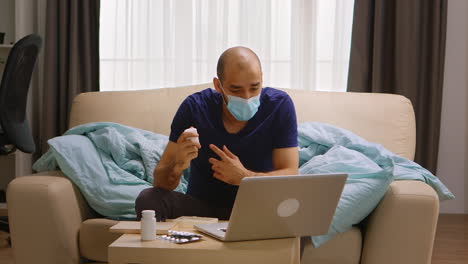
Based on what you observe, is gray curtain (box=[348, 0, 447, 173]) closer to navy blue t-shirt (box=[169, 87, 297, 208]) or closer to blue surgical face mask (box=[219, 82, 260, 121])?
navy blue t-shirt (box=[169, 87, 297, 208])

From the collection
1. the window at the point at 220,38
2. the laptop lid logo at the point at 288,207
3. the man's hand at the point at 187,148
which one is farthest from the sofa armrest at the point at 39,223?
the window at the point at 220,38

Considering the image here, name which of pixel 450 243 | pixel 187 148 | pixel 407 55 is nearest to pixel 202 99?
pixel 187 148

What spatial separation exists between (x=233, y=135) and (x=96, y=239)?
0.61m

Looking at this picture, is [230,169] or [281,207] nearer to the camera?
[281,207]

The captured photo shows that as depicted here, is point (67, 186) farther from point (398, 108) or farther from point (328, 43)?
point (328, 43)

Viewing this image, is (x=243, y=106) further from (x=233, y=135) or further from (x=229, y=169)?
(x=229, y=169)

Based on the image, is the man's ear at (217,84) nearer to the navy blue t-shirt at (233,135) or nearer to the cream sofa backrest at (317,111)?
the navy blue t-shirt at (233,135)

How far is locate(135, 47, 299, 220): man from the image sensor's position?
2197mm

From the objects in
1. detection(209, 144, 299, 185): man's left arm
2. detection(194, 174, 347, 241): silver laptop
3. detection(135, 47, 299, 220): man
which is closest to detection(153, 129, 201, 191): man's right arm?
detection(135, 47, 299, 220): man

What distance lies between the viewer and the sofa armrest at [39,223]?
2.34m

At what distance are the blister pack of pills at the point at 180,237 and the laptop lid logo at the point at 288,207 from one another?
220mm

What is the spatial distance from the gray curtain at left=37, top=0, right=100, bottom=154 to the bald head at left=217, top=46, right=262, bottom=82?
225 centimetres

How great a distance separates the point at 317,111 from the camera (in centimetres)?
297

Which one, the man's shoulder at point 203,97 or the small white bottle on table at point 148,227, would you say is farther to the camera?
the man's shoulder at point 203,97
